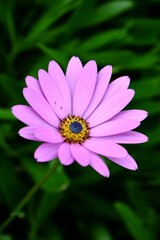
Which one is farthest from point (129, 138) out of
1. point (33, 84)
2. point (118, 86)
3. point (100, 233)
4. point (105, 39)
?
point (105, 39)

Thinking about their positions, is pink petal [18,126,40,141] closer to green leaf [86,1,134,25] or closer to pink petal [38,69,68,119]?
pink petal [38,69,68,119]

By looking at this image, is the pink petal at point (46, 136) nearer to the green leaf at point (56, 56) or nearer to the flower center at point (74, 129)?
the flower center at point (74, 129)

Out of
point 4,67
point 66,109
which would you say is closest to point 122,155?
point 66,109

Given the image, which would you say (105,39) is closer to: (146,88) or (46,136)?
(146,88)

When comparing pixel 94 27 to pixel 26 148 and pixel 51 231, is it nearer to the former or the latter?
pixel 26 148

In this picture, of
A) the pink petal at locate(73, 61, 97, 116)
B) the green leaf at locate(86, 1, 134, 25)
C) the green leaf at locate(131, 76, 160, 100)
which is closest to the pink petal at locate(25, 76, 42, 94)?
the pink petal at locate(73, 61, 97, 116)
